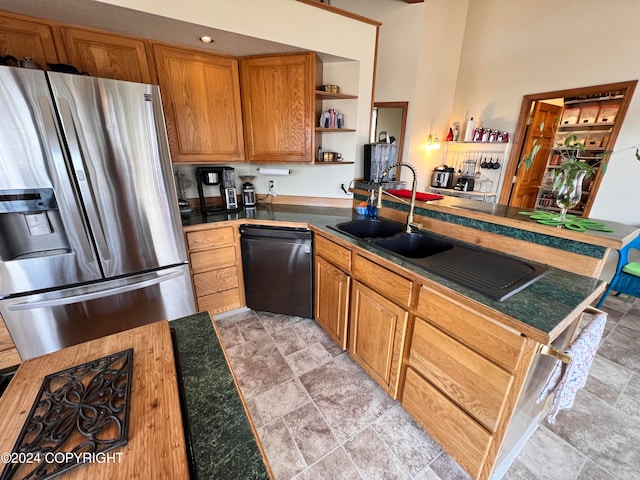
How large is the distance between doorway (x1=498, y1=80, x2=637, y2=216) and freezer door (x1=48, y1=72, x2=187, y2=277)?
14.0ft

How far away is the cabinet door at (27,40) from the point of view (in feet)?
4.89

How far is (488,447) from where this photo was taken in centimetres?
110

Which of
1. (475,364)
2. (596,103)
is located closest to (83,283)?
(475,364)

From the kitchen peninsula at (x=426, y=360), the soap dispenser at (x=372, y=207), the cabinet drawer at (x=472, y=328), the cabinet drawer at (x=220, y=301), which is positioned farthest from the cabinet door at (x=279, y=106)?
the cabinet drawer at (x=472, y=328)

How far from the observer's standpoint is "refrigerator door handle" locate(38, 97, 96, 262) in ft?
4.26

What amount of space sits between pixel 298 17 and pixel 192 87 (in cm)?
94

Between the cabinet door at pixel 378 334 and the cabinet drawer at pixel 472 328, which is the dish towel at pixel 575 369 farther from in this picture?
the cabinet door at pixel 378 334

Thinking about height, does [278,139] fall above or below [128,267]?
above

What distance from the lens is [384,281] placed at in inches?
57.6

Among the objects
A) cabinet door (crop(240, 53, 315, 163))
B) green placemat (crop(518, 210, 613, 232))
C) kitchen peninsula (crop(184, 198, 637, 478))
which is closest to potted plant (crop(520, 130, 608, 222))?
green placemat (crop(518, 210, 613, 232))

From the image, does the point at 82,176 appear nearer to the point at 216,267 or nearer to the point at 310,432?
the point at 216,267

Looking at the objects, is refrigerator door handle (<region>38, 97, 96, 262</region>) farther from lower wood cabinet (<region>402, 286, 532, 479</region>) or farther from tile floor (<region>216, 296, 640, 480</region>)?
lower wood cabinet (<region>402, 286, 532, 479</region>)

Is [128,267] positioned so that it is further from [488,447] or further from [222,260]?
[488,447]

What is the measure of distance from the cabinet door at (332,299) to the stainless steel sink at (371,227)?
0.32m
